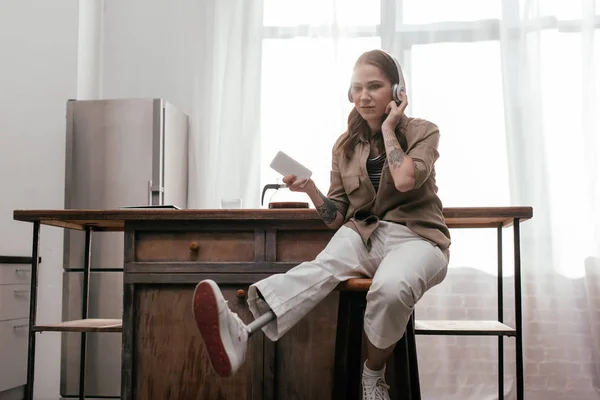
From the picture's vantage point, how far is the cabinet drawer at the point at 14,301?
3.52 m

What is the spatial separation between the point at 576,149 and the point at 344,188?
1.88 m

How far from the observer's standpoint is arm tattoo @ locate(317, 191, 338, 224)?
2.44 m

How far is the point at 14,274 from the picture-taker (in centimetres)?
361

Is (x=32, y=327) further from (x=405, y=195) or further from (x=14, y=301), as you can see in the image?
(x=405, y=195)

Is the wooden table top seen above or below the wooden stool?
above

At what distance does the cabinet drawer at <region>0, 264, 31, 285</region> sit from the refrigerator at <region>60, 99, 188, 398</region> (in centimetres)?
20

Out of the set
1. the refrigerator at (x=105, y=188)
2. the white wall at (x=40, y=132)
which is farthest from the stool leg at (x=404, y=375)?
the white wall at (x=40, y=132)

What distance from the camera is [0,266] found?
3.48 m

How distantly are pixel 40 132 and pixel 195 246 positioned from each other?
1933 mm

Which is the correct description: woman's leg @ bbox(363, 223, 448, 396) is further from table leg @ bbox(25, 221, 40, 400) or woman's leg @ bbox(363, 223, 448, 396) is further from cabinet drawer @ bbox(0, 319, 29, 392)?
cabinet drawer @ bbox(0, 319, 29, 392)

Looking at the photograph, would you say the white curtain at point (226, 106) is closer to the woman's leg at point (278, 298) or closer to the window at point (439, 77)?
the window at point (439, 77)

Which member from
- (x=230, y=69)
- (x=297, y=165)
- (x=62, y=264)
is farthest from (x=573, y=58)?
(x=62, y=264)

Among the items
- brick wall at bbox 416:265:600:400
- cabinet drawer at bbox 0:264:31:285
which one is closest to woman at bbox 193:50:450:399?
brick wall at bbox 416:265:600:400

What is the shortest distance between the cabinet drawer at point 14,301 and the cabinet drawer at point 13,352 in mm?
36
